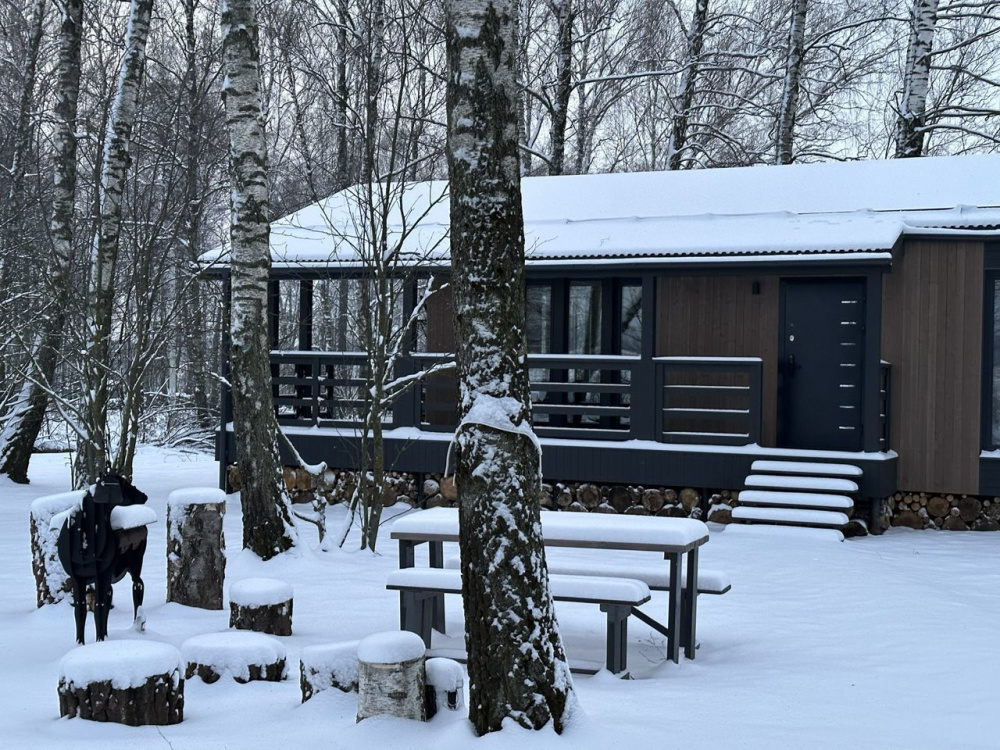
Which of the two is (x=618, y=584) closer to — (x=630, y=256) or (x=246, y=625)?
(x=246, y=625)

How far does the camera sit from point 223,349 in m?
13.2

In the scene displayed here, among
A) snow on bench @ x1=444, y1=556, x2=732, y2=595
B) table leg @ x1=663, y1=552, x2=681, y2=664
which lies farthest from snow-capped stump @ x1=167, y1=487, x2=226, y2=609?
table leg @ x1=663, y1=552, x2=681, y2=664

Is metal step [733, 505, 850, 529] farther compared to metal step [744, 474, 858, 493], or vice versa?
metal step [744, 474, 858, 493]

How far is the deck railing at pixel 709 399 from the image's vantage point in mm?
11648

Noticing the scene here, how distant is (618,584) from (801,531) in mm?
5566

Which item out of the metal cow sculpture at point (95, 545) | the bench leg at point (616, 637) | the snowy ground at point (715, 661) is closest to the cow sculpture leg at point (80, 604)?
the metal cow sculpture at point (95, 545)

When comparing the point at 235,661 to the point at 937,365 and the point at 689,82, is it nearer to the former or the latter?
the point at 937,365

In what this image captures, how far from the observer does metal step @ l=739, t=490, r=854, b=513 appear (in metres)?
10.7

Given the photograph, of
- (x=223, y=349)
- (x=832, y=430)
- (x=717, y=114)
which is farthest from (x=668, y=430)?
(x=717, y=114)

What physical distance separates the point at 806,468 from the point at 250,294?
5.93 metres

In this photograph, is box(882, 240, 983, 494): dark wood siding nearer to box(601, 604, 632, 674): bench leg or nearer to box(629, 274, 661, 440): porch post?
box(629, 274, 661, 440): porch post

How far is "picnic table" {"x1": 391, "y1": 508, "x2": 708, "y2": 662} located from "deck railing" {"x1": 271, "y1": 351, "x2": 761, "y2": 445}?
529 cm

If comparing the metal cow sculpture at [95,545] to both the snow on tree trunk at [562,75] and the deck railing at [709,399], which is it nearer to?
the deck railing at [709,399]

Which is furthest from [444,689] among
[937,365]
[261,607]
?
[937,365]
